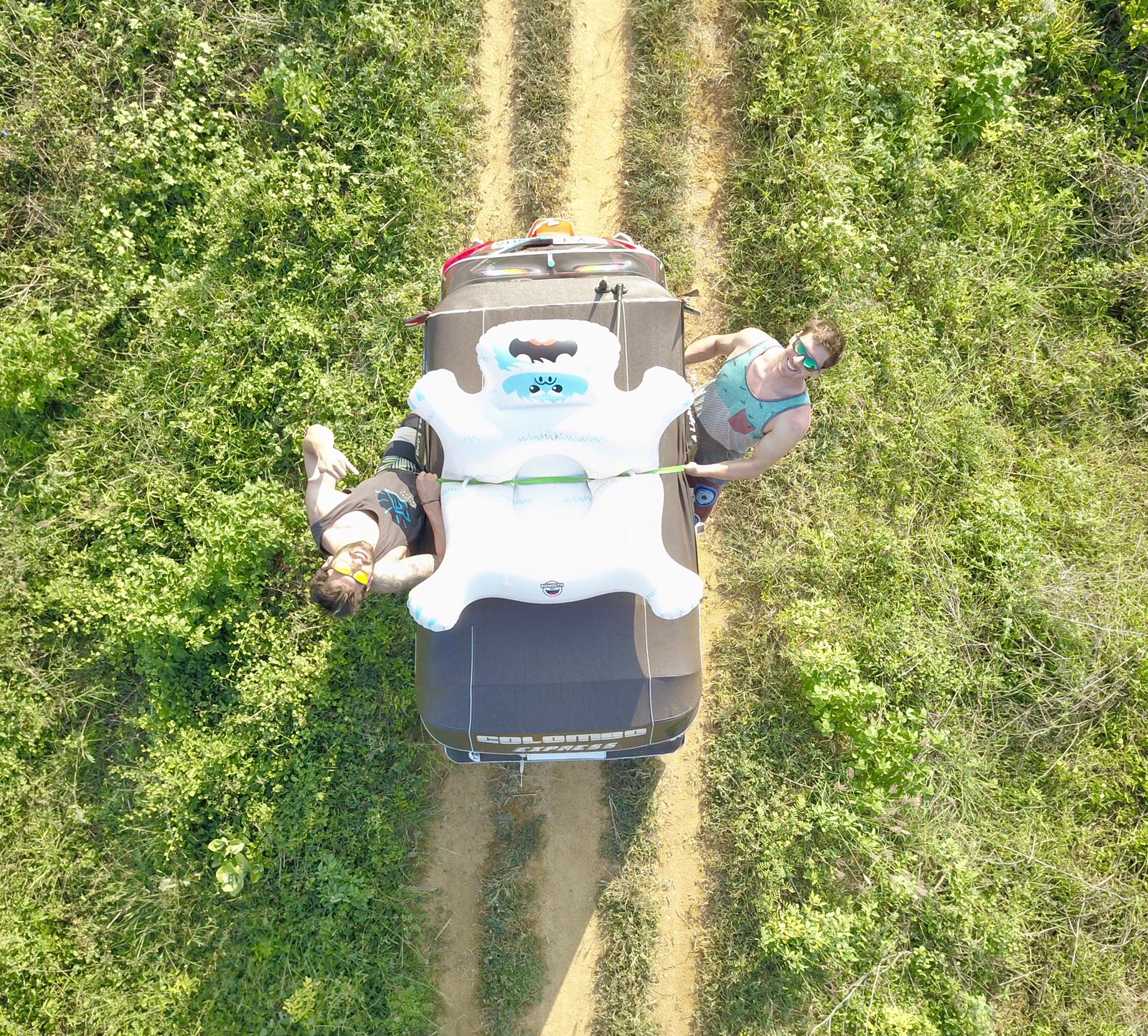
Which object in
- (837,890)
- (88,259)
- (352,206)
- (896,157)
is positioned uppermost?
(896,157)

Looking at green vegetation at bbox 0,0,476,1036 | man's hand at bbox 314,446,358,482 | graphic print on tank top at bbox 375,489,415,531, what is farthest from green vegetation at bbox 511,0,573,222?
graphic print on tank top at bbox 375,489,415,531

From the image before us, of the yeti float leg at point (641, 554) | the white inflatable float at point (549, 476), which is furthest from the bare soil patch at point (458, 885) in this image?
the yeti float leg at point (641, 554)

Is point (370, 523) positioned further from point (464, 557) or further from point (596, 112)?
point (596, 112)

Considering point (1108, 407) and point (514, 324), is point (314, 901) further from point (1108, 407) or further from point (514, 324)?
point (1108, 407)

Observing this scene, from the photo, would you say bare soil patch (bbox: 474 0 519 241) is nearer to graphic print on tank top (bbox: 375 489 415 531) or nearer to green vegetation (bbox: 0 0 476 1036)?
green vegetation (bbox: 0 0 476 1036)

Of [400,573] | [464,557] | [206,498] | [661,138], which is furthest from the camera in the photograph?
[661,138]

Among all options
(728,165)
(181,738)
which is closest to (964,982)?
(181,738)

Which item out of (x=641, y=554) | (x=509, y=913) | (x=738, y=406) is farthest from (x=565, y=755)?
(x=738, y=406)

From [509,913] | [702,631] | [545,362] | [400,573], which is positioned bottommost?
[509,913]
